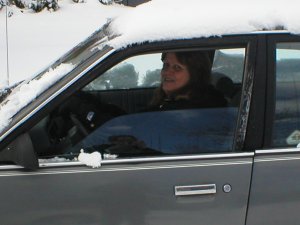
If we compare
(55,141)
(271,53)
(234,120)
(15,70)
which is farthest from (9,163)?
(15,70)

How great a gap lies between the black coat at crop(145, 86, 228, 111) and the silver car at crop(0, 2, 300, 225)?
0.03 metres

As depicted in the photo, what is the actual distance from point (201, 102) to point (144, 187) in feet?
1.79

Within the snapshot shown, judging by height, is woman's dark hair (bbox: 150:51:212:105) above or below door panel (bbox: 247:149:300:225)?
above

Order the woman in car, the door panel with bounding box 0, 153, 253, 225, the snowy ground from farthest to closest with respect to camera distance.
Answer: the snowy ground
the woman in car
the door panel with bounding box 0, 153, 253, 225

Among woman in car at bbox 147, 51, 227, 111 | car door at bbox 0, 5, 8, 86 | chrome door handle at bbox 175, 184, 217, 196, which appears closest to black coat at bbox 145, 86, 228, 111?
woman in car at bbox 147, 51, 227, 111

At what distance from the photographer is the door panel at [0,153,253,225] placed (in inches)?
92.5

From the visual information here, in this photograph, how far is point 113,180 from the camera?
7.80ft

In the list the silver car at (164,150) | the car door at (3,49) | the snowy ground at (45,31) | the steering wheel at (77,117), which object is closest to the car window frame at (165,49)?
the silver car at (164,150)

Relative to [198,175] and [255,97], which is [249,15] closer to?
[255,97]

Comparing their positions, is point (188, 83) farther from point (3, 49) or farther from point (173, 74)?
point (3, 49)

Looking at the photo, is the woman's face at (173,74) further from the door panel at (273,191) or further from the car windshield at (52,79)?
the door panel at (273,191)

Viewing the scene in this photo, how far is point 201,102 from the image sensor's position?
2.62 metres

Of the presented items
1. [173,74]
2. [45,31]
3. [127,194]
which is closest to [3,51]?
[45,31]

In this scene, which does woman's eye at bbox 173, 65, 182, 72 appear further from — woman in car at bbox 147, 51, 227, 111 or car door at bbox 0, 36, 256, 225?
car door at bbox 0, 36, 256, 225
